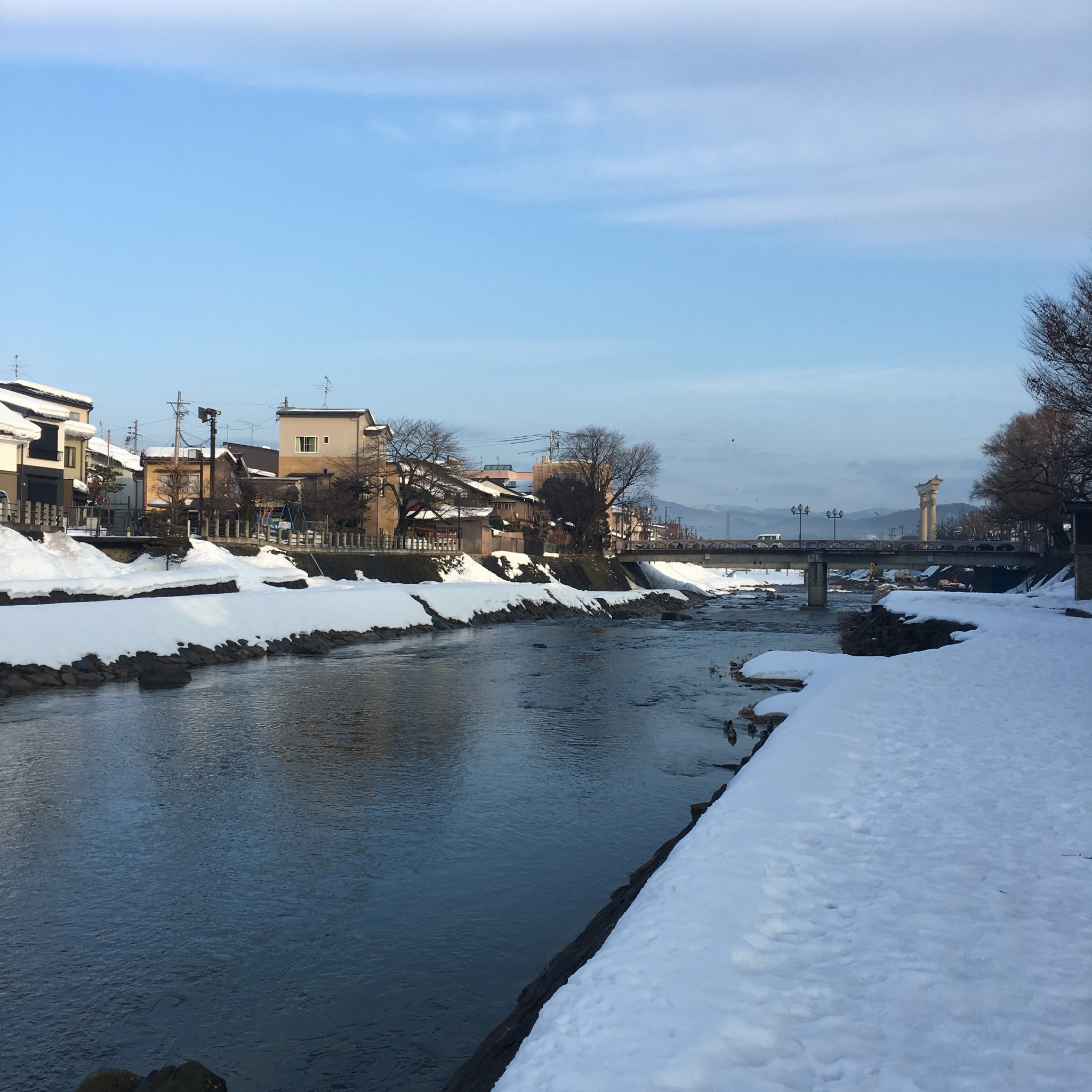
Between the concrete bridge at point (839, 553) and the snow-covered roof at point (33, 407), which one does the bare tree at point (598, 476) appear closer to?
the concrete bridge at point (839, 553)

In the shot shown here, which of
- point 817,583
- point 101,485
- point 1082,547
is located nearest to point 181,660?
point 101,485

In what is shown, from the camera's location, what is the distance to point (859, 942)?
511cm

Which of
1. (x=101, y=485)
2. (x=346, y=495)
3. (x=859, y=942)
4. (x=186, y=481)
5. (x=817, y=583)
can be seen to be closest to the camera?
(x=859, y=942)

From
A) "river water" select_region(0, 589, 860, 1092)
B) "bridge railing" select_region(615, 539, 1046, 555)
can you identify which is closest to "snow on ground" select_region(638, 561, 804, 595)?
"bridge railing" select_region(615, 539, 1046, 555)

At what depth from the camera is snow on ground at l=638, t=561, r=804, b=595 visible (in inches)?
3364

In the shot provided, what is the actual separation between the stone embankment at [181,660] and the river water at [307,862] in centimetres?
119

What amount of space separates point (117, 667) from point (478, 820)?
49.8 ft

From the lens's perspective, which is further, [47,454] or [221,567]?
[47,454]

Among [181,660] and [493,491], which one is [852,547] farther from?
[181,660]

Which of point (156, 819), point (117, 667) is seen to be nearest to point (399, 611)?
point (117, 667)

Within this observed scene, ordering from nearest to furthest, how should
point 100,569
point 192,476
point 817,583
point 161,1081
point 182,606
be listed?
point 161,1081
point 182,606
point 100,569
point 192,476
point 817,583

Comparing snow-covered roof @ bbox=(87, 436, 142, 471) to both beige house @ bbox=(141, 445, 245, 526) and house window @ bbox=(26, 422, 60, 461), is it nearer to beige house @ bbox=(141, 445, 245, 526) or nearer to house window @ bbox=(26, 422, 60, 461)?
beige house @ bbox=(141, 445, 245, 526)

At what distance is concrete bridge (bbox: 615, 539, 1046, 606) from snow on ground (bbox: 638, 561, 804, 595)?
8.35 ft

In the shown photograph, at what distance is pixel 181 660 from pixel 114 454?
5080 centimetres
